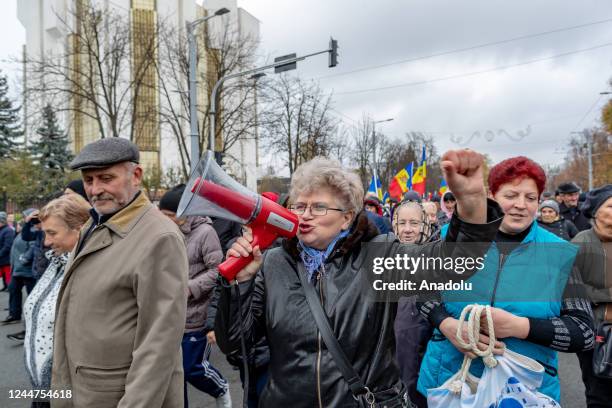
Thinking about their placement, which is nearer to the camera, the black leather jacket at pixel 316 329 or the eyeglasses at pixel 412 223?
the black leather jacket at pixel 316 329

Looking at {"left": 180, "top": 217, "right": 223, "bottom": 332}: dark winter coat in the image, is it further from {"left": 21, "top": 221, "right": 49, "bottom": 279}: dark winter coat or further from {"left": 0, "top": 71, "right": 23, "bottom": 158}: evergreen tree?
{"left": 0, "top": 71, "right": 23, "bottom": 158}: evergreen tree

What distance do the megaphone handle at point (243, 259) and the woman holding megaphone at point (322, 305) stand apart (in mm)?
27

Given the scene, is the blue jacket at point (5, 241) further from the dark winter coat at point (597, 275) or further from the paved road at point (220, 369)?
the dark winter coat at point (597, 275)

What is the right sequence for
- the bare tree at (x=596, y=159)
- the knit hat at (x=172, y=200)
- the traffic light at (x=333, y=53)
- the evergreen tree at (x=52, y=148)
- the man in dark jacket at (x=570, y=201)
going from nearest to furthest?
the knit hat at (x=172, y=200) < the man in dark jacket at (x=570, y=201) < the traffic light at (x=333, y=53) < the evergreen tree at (x=52, y=148) < the bare tree at (x=596, y=159)

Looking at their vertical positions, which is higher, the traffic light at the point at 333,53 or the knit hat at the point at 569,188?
the traffic light at the point at 333,53

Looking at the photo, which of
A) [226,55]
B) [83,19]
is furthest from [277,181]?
[83,19]

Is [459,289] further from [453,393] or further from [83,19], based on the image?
[83,19]

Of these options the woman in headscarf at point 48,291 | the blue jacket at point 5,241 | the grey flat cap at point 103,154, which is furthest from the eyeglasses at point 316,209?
the blue jacket at point 5,241

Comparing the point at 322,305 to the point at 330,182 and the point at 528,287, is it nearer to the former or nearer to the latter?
the point at 330,182

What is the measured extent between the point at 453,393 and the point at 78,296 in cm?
178

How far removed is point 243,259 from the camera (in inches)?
79.4

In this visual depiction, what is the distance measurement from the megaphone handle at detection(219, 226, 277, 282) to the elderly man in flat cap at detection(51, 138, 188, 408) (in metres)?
0.38

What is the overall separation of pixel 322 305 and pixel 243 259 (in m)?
0.39

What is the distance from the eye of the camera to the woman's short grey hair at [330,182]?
2.18 metres
